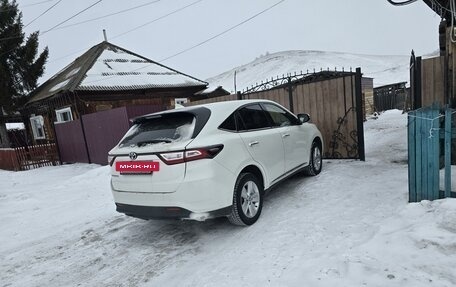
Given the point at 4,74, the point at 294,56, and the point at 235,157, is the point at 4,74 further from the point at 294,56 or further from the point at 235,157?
the point at 294,56

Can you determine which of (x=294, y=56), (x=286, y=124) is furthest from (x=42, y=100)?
(x=294, y=56)

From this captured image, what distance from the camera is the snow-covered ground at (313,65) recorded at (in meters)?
56.5

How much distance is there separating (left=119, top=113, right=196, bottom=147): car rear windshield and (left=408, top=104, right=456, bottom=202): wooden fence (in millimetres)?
2567

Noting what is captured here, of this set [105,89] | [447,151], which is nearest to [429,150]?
[447,151]

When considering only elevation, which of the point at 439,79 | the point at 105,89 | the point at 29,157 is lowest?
the point at 29,157

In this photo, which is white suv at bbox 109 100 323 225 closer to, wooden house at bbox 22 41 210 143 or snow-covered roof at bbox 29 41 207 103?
wooden house at bbox 22 41 210 143

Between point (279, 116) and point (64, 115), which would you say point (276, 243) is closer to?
point (279, 116)

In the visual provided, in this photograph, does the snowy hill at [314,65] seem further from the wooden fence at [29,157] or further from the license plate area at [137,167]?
the license plate area at [137,167]

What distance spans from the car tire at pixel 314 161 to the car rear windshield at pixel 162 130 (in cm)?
284

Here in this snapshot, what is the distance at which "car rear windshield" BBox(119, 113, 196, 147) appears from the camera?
3580 millimetres

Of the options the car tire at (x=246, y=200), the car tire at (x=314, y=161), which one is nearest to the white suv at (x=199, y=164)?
the car tire at (x=246, y=200)

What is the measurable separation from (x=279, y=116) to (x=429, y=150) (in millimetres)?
2211

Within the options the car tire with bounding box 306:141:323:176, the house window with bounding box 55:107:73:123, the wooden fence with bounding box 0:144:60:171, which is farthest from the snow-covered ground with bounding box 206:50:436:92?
the car tire with bounding box 306:141:323:176

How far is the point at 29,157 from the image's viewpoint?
13711 millimetres
